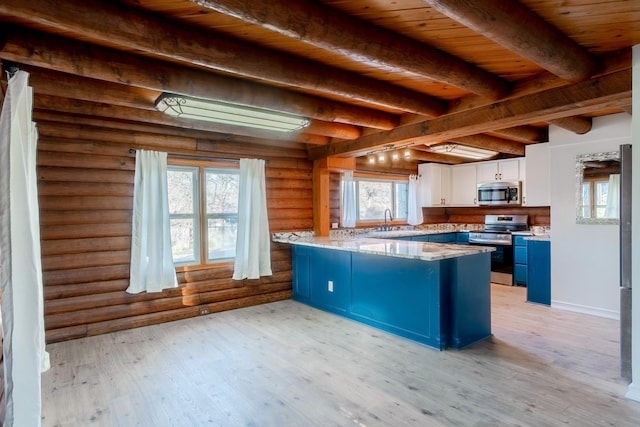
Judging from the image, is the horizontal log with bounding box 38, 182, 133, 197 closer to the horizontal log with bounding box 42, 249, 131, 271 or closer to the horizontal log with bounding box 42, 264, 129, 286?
the horizontal log with bounding box 42, 249, 131, 271

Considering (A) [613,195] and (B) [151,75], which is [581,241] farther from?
(B) [151,75]

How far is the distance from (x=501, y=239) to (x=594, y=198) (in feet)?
6.13

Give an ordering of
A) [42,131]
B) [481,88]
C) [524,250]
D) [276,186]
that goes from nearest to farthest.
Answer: [481,88]
[42,131]
[276,186]
[524,250]

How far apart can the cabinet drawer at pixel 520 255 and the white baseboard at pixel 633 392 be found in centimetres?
341

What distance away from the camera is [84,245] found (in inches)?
148

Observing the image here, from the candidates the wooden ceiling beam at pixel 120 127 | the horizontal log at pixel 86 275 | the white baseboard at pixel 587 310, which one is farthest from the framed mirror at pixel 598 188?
the horizontal log at pixel 86 275

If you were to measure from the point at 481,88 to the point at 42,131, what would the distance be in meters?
4.07

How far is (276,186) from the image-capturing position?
512cm

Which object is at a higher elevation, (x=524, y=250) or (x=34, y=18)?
(x=34, y=18)

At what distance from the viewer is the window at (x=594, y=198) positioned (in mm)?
4191

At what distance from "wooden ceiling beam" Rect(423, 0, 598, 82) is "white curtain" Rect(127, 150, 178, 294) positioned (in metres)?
3.43

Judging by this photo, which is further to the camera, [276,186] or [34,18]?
[276,186]

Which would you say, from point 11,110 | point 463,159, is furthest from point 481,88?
point 463,159

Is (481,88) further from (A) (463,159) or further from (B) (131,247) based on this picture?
(A) (463,159)
